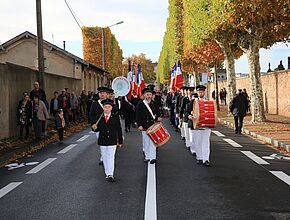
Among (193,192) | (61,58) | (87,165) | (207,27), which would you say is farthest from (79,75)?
(193,192)

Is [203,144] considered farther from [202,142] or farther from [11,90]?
[11,90]

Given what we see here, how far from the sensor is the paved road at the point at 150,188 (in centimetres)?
607

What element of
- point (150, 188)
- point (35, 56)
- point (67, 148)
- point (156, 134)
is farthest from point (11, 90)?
point (35, 56)

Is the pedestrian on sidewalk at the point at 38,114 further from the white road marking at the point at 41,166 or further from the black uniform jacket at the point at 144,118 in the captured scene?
the black uniform jacket at the point at 144,118

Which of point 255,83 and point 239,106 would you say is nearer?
point 239,106

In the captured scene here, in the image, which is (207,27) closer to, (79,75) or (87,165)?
(87,165)

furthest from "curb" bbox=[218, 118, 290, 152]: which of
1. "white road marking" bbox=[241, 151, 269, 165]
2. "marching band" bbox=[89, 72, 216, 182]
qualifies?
"marching band" bbox=[89, 72, 216, 182]

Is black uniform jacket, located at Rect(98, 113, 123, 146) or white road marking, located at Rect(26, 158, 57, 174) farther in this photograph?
white road marking, located at Rect(26, 158, 57, 174)

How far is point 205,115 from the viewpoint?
9555 millimetres

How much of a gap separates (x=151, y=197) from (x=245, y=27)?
14.6 m

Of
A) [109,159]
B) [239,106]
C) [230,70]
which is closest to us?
[109,159]

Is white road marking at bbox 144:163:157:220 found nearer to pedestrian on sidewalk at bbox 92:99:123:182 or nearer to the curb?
pedestrian on sidewalk at bbox 92:99:123:182

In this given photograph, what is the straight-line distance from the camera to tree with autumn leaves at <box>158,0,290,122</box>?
15.8 meters

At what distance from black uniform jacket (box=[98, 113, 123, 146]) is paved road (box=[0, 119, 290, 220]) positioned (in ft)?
2.47
